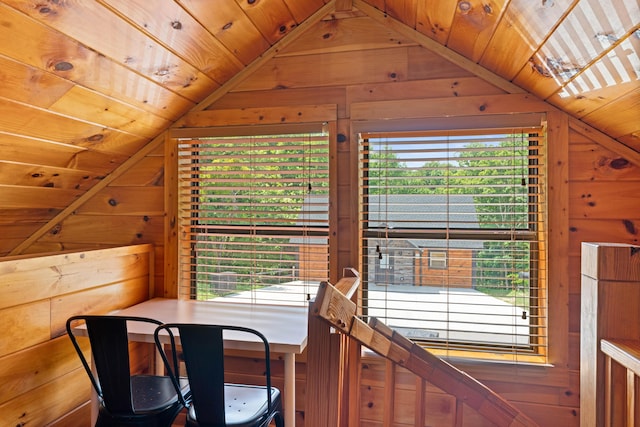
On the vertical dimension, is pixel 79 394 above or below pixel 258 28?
below

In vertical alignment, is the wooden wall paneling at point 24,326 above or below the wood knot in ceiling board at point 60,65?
below

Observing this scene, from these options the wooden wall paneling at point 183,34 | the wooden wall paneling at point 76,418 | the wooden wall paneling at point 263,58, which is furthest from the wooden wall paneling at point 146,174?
the wooden wall paneling at point 76,418

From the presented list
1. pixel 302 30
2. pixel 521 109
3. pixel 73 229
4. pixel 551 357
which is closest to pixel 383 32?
pixel 302 30

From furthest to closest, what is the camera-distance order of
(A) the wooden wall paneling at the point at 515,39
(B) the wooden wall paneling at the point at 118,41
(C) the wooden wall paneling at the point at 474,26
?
(C) the wooden wall paneling at the point at 474,26 < (B) the wooden wall paneling at the point at 118,41 < (A) the wooden wall paneling at the point at 515,39

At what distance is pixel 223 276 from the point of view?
96.5 inches

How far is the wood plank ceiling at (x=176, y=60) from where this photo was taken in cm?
134

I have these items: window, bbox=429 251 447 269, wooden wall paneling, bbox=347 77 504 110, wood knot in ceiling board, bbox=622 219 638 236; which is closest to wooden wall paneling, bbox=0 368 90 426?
window, bbox=429 251 447 269

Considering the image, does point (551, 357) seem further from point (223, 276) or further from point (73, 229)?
point (73, 229)

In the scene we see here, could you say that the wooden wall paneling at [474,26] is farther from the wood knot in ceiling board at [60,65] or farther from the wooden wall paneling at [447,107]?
the wood knot in ceiling board at [60,65]

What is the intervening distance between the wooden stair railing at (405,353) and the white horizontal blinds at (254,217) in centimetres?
107

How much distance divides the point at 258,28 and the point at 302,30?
0.32 meters

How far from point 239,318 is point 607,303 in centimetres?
165

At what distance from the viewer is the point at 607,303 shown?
84 cm

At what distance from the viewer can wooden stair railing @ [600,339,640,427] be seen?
0.77m
